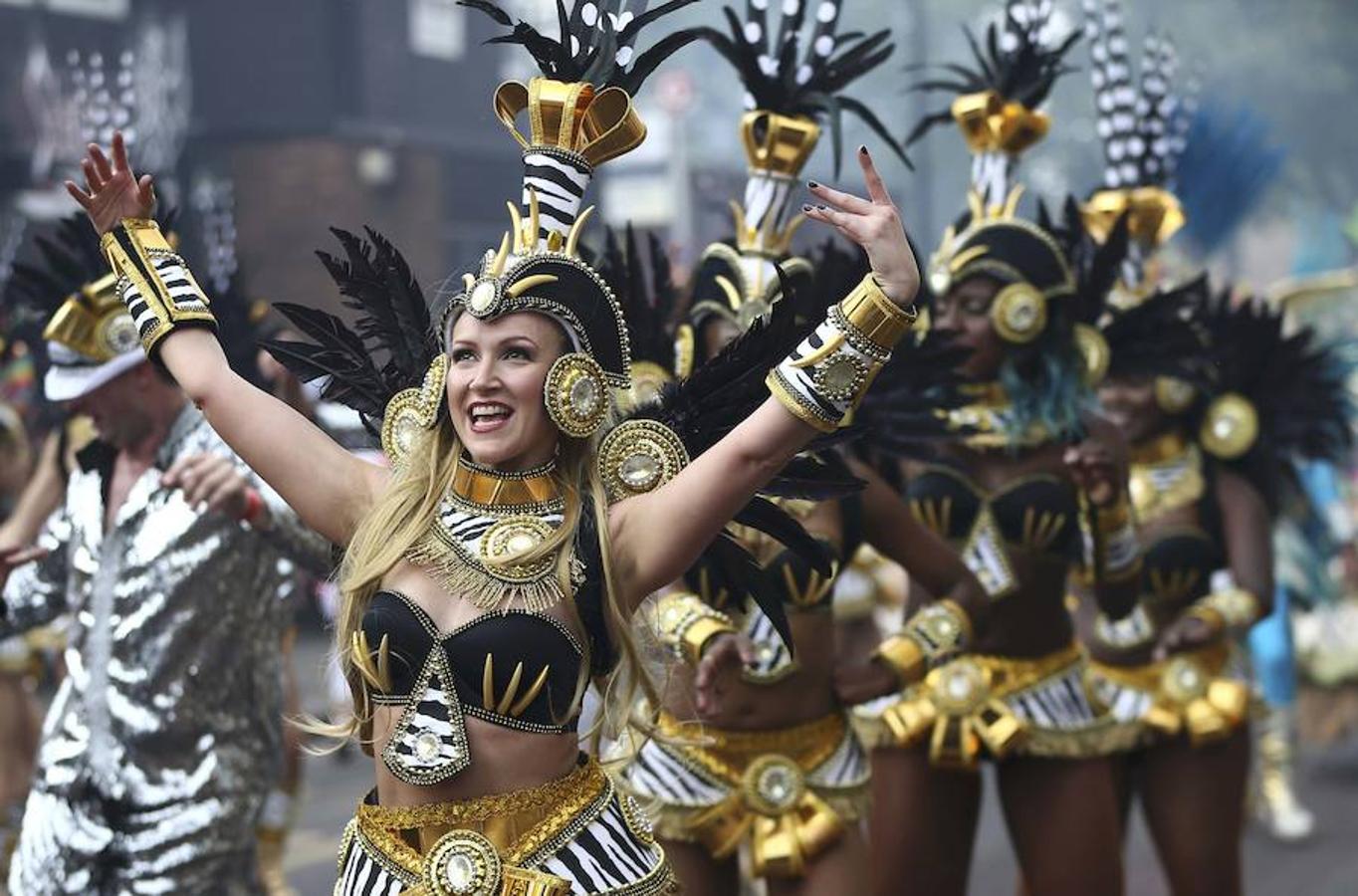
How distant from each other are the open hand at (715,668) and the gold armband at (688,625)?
1.1 inches

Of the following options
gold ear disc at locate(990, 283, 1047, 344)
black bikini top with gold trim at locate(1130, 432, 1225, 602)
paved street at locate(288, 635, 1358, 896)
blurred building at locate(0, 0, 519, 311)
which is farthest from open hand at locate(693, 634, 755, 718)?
blurred building at locate(0, 0, 519, 311)

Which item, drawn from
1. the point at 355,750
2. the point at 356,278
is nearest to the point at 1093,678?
the point at 356,278

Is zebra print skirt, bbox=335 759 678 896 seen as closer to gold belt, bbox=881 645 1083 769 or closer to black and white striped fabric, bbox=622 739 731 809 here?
black and white striped fabric, bbox=622 739 731 809

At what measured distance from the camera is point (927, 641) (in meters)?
6.51

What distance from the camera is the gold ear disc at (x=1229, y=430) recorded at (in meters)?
8.49

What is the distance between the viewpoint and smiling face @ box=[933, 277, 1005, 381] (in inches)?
291

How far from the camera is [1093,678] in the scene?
316 inches

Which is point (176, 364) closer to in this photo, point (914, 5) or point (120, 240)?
point (120, 240)

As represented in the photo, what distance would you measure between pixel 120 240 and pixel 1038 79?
13.7 feet

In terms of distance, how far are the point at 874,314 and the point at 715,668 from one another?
159cm

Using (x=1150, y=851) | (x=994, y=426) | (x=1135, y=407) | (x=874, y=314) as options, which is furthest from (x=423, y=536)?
(x=1150, y=851)

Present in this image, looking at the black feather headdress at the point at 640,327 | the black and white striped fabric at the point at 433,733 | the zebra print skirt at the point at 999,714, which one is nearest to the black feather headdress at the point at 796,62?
the black feather headdress at the point at 640,327

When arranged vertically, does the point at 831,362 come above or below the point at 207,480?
above

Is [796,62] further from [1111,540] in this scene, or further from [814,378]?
[814,378]
